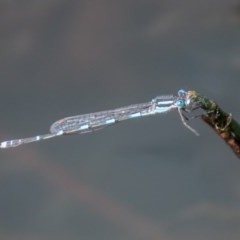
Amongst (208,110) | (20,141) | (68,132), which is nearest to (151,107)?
(208,110)

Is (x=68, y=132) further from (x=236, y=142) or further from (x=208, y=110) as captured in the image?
(x=236, y=142)

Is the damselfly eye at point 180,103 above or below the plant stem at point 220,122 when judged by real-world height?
above

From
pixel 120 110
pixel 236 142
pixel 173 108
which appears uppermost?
pixel 120 110

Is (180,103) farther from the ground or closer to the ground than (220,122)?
farther from the ground

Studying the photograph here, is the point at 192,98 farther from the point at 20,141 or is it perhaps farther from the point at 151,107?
the point at 20,141

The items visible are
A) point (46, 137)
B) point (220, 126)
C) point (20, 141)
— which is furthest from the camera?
point (220, 126)

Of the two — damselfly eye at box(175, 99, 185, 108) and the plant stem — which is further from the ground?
damselfly eye at box(175, 99, 185, 108)

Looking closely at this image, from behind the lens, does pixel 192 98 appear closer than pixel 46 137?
No

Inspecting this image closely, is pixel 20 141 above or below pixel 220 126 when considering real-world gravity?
above

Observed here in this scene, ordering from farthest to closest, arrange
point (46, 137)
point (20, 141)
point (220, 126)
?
1. point (220, 126)
2. point (20, 141)
3. point (46, 137)
